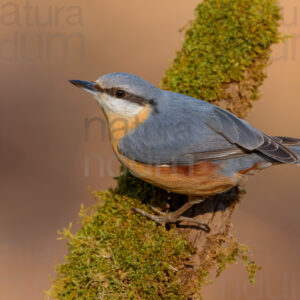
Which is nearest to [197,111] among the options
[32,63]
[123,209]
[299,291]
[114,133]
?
[114,133]

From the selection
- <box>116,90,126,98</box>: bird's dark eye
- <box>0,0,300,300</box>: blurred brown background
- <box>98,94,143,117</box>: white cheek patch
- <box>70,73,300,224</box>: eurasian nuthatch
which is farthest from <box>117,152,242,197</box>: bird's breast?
<box>0,0,300,300</box>: blurred brown background

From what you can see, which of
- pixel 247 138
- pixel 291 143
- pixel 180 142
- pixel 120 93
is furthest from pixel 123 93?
pixel 291 143

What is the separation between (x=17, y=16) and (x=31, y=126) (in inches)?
99.5

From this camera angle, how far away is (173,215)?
153 inches

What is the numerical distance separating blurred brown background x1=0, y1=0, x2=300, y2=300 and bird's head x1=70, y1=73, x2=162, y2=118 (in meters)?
2.03

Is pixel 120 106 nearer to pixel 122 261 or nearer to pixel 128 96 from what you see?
pixel 128 96

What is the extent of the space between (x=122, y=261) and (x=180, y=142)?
44.2 inches

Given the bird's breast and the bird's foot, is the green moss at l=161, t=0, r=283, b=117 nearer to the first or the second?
the bird's breast

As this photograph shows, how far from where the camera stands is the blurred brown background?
624 cm

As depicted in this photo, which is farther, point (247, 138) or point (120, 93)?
point (120, 93)

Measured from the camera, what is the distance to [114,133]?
4047 mm

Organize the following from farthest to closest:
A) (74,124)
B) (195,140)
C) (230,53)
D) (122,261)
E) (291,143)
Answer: (74,124)
(230,53)
(291,143)
(195,140)
(122,261)

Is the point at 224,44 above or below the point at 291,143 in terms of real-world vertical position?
above

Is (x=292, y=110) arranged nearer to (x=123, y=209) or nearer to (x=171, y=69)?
(x=171, y=69)
